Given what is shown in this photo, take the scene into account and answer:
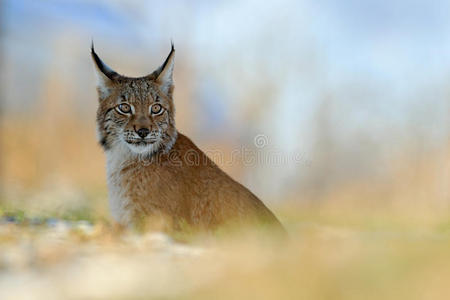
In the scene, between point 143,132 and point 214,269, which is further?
point 143,132

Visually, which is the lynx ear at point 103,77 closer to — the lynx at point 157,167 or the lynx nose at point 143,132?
the lynx at point 157,167

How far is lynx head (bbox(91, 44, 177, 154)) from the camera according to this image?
6.03 m

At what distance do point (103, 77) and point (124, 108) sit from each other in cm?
44

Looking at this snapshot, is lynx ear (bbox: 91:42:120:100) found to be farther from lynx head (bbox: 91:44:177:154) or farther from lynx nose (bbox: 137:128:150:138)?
lynx nose (bbox: 137:128:150:138)

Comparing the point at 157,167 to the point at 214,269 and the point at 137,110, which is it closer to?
the point at 137,110

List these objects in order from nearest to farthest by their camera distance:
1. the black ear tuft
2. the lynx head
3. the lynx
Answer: the lynx → the lynx head → the black ear tuft

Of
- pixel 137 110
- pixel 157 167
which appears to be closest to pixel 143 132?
pixel 137 110

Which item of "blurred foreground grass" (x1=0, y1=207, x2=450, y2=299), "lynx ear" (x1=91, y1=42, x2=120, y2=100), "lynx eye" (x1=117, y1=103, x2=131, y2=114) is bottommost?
"blurred foreground grass" (x1=0, y1=207, x2=450, y2=299)

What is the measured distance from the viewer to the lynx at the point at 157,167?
5.91 metres

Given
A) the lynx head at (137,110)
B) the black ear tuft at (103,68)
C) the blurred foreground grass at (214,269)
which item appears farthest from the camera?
the black ear tuft at (103,68)

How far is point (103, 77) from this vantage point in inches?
245

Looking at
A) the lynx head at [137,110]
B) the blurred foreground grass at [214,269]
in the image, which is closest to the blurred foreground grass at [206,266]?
the blurred foreground grass at [214,269]

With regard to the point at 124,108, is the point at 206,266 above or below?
below

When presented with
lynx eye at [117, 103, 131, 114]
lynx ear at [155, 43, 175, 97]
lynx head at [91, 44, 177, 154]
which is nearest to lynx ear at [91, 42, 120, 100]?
lynx head at [91, 44, 177, 154]
